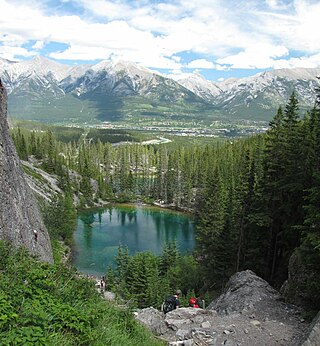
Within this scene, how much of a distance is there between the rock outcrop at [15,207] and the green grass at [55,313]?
8556 millimetres

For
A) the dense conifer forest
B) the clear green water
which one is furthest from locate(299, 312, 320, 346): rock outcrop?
the clear green water

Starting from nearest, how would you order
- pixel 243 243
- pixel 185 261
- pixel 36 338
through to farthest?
1. pixel 36 338
2. pixel 243 243
3. pixel 185 261

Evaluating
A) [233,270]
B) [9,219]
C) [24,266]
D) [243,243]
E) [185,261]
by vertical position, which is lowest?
[185,261]

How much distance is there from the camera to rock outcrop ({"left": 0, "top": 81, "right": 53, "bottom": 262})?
20.3m

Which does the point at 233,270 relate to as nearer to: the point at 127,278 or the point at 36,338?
the point at 127,278

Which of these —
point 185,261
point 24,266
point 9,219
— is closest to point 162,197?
point 185,261

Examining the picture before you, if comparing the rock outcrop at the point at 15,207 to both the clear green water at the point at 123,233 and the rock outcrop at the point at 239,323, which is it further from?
the clear green water at the point at 123,233

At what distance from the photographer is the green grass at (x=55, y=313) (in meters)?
7.24

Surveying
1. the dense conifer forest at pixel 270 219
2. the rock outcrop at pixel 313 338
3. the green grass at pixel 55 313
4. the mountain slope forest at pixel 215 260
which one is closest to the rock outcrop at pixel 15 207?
the mountain slope forest at pixel 215 260

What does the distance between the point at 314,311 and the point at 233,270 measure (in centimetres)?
1936

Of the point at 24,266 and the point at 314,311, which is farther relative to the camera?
the point at 314,311

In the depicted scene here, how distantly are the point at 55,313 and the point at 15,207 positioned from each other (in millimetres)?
15463

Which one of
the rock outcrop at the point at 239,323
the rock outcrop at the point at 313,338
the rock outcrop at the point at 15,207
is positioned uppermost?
the rock outcrop at the point at 15,207

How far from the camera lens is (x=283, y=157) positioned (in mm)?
28016
